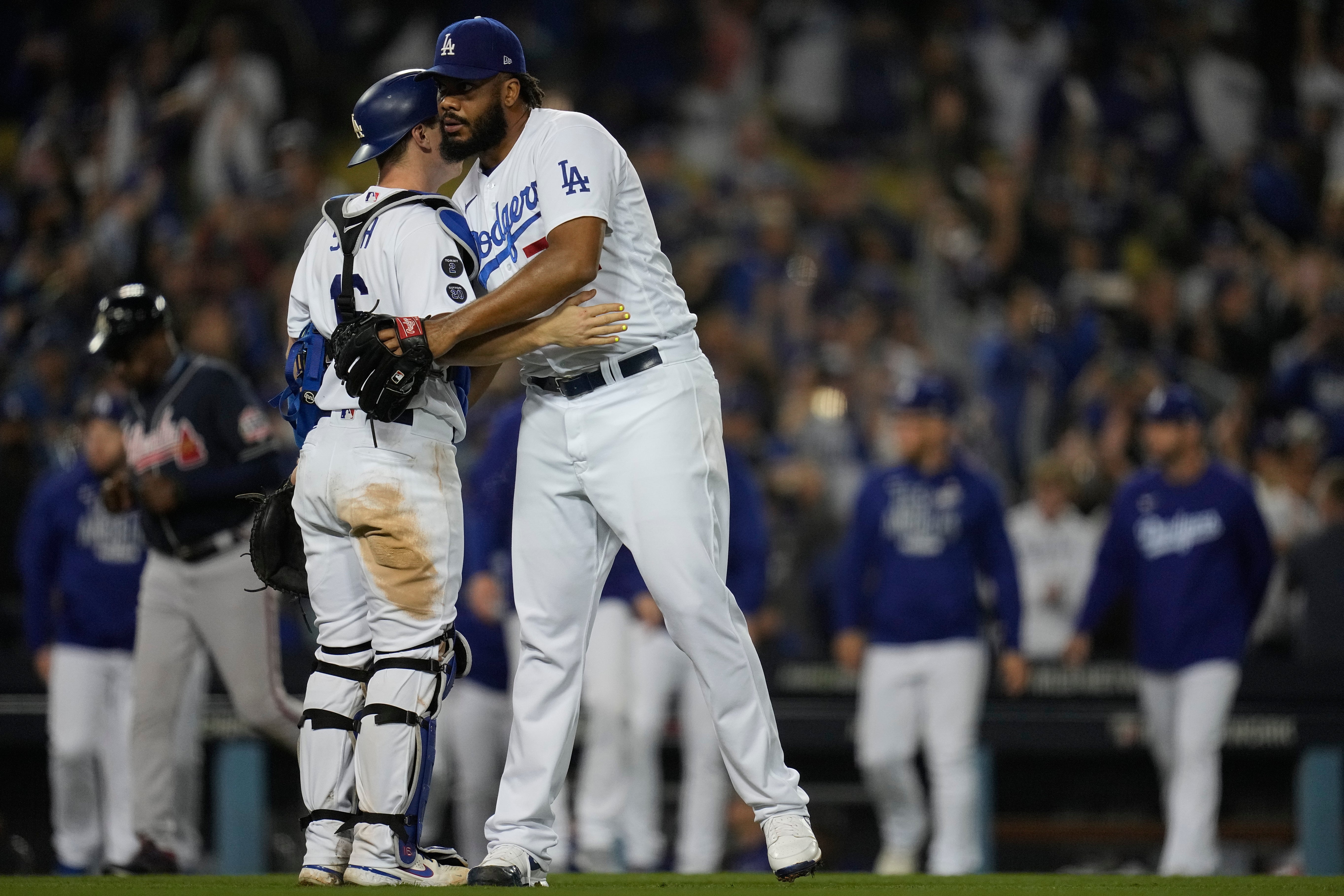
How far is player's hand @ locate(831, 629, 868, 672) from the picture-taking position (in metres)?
8.34

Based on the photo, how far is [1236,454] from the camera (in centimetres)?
1079

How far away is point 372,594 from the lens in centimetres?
434

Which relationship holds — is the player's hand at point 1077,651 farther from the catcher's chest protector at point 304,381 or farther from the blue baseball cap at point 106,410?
the catcher's chest protector at point 304,381

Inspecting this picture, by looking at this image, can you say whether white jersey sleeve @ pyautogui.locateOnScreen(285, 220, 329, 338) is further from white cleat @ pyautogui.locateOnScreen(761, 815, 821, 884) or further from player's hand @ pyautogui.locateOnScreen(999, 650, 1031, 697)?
player's hand @ pyautogui.locateOnScreen(999, 650, 1031, 697)

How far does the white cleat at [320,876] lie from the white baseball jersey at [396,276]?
1192 mm

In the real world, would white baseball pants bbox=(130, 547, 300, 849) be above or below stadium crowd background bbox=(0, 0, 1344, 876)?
below

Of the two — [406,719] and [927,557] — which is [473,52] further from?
[927,557]

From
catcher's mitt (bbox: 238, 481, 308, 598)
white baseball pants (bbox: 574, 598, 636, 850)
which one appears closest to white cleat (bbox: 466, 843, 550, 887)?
catcher's mitt (bbox: 238, 481, 308, 598)

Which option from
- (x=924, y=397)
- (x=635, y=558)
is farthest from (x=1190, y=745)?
(x=635, y=558)

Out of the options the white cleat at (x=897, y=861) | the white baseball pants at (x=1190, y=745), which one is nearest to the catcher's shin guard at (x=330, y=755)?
the white cleat at (x=897, y=861)

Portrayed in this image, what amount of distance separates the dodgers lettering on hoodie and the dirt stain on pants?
460 centimetres

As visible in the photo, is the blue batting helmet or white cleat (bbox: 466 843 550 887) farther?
the blue batting helmet

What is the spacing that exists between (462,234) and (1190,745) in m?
4.65

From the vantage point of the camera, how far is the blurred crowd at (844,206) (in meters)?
10.6
